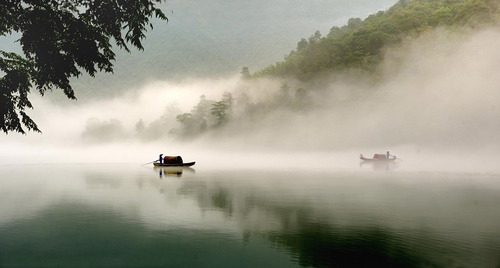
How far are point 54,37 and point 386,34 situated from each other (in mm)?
154478

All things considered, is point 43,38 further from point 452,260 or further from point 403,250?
point 452,260

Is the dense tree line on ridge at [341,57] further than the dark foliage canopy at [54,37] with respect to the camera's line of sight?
Yes

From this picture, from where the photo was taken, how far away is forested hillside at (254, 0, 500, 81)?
138 m

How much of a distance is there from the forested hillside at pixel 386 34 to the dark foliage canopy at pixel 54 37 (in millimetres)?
142427

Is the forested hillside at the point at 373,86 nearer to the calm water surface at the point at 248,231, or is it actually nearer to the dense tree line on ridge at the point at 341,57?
the dense tree line on ridge at the point at 341,57

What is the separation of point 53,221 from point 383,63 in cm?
14734

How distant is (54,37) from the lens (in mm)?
15875

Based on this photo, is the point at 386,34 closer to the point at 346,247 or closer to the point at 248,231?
the point at 248,231

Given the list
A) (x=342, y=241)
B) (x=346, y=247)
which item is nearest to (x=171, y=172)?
(x=342, y=241)

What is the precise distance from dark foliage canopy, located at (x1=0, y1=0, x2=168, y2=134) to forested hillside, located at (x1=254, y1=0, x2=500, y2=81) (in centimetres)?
14243

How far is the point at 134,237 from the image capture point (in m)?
18.3

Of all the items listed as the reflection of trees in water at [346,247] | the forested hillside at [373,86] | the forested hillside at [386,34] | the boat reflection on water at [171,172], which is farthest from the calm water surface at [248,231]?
the forested hillside at [386,34]

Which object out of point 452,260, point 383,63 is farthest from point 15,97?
point 383,63

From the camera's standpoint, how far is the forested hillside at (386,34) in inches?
5440
